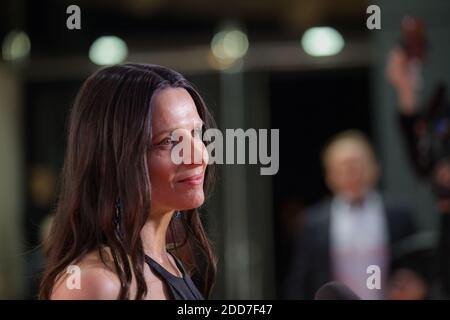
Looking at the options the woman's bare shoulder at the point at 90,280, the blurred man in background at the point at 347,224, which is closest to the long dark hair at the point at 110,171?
the woman's bare shoulder at the point at 90,280

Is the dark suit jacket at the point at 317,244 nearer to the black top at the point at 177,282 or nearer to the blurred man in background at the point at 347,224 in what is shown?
the blurred man in background at the point at 347,224

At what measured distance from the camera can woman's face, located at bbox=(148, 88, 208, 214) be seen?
856mm

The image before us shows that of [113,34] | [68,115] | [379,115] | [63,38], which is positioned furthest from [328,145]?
[68,115]

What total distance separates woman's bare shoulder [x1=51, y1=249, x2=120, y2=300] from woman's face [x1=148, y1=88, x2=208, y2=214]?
71 mm

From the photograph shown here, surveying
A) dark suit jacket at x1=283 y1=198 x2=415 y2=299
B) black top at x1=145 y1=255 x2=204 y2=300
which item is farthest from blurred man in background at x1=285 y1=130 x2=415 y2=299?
black top at x1=145 y1=255 x2=204 y2=300

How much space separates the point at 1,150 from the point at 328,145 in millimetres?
1129

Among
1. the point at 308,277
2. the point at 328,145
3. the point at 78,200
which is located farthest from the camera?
the point at 328,145

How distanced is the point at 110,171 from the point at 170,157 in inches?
2.2

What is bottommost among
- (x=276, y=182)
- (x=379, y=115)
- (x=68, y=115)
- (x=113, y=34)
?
(x=68, y=115)

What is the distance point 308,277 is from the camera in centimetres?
220

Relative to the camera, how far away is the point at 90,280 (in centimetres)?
83

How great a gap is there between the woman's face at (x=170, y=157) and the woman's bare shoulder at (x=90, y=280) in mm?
71

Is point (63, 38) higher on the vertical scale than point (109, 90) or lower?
higher
